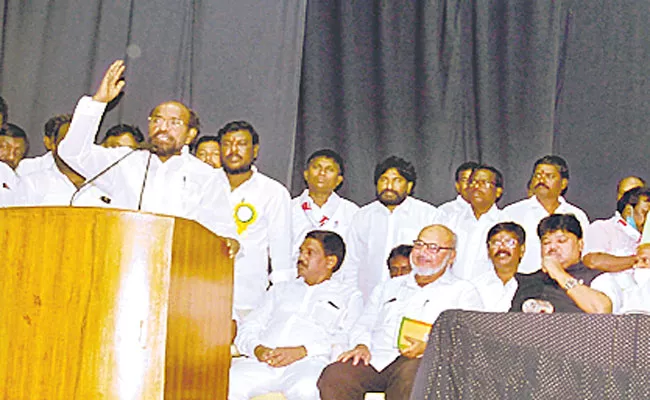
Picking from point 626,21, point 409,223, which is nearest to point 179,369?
point 409,223

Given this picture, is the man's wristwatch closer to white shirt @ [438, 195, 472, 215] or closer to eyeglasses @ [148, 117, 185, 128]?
white shirt @ [438, 195, 472, 215]

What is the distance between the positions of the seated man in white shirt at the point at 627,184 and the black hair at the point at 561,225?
108cm

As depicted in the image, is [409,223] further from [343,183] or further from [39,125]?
[39,125]

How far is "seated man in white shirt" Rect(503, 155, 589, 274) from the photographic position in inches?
203

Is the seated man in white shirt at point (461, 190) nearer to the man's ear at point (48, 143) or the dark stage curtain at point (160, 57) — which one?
the dark stage curtain at point (160, 57)

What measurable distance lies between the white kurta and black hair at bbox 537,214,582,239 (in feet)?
3.52

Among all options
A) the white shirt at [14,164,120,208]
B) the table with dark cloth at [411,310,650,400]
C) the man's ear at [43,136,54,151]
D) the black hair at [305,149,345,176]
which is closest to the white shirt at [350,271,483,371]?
the black hair at [305,149,345,176]

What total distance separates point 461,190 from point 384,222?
541 millimetres

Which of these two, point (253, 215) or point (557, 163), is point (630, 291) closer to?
point (557, 163)

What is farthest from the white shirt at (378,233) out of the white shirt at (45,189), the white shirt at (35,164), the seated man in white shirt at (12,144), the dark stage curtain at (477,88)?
the seated man in white shirt at (12,144)

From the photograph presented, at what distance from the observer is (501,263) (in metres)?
4.71

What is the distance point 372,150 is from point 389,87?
1.49ft

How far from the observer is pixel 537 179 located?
211 inches

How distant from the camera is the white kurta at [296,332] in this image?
418 cm
